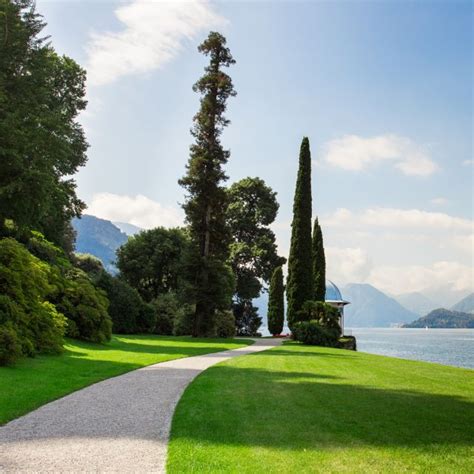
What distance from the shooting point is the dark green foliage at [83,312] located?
2234 cm

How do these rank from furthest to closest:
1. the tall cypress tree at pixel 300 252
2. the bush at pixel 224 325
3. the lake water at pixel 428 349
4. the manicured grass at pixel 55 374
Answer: the bush at pixel 224 325
the tall cypress tree at pixel 300 252
the lake water at pixel 428 349
the manicured grass at pixel 55 374

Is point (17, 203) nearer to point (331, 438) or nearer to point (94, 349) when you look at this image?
point (94, 349)

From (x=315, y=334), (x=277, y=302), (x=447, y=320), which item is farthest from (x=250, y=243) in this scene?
(x=447, y=320)

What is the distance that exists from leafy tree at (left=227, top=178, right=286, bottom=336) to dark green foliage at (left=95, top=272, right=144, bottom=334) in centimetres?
1399

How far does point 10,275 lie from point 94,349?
18.9 feet

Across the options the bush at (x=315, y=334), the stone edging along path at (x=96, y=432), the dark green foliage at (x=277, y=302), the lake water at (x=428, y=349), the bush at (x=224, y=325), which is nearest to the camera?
the stone edging along path at (x=96, y=432)

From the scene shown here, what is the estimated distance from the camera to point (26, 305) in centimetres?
1590

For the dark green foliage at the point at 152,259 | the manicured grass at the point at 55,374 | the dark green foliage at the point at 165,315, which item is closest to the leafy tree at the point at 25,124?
the manicured grass at the point at 55,374

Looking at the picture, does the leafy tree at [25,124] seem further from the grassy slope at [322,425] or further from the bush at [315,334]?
the bush at [315,334]

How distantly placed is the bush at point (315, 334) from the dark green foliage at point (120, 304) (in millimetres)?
13901

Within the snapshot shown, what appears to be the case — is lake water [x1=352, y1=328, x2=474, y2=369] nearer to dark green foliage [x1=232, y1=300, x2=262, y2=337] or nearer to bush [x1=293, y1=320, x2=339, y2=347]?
bush [x1=293, y1=320, x2=339, y2=347]

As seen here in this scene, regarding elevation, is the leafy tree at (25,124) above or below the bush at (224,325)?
above

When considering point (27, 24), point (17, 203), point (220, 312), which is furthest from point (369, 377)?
point (220, 312)

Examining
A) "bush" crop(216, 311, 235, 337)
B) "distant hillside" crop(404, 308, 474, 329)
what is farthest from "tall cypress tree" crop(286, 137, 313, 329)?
"distant hillside" crop(404, 308, 474, 329)
